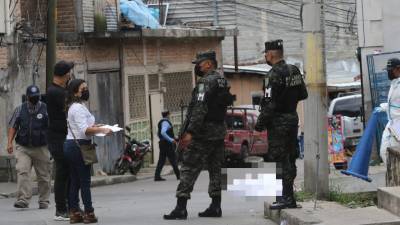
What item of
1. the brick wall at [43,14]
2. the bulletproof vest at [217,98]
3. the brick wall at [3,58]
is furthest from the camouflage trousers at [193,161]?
the brick wall at [43,14]

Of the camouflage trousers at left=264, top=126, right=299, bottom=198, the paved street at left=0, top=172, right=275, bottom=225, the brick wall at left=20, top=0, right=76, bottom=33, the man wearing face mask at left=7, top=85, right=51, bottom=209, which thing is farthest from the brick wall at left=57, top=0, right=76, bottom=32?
the camouflage trousers at left=264, top=126, right=299, bottom=198

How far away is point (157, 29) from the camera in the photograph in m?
23.8

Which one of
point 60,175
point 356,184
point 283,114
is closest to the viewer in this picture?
Result: point 283,114

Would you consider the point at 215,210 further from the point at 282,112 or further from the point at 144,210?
the point at 144,210

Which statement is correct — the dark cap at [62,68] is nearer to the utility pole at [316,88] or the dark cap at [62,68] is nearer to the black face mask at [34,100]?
the black face mask at [34,100]

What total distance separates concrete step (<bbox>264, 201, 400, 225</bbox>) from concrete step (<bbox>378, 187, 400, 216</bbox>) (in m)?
0.06

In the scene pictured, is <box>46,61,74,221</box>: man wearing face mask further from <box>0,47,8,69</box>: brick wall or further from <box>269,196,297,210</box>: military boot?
<box>0,47,8,69</box>: brick wall

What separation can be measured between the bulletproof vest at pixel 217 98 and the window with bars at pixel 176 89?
16.6 meters

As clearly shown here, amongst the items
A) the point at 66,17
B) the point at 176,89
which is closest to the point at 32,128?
the point at 66,17

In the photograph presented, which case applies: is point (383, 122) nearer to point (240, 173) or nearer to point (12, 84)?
point (240, 173)

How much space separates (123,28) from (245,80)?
1479 centimetres

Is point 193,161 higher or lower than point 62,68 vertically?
lower

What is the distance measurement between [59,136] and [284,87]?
311 centimetres

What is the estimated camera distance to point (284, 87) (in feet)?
28.3
